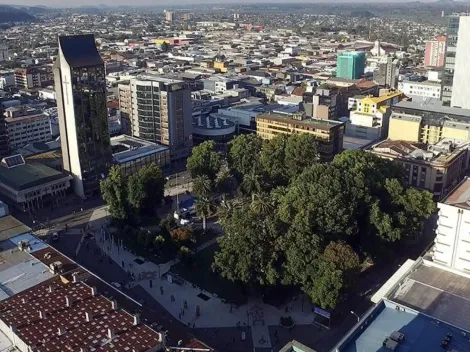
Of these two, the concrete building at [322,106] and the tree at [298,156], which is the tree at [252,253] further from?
the concrete building at [322,106]

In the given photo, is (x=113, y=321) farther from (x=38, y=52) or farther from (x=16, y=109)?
(x=38, y=52)

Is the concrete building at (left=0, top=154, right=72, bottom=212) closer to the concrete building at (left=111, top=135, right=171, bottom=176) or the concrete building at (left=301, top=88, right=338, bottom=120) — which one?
the concrete building at (left=111, top=135, right=171, bottom=176)

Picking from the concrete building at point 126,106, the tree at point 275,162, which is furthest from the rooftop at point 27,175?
the tree at point 275,162

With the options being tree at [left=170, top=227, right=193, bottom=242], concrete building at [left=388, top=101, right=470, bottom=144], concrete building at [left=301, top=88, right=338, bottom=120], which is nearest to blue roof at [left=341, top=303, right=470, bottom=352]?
tree at [left=170, top=227, right=193, bottom=242]

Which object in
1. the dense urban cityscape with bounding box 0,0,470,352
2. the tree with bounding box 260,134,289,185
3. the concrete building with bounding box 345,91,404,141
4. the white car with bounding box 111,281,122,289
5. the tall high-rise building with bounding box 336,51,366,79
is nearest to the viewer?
the dense urban cityscape with bounding box 0,0,470,352

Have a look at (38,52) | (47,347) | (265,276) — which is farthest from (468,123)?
(38,52)

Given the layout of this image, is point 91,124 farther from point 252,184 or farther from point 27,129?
point 27,129
